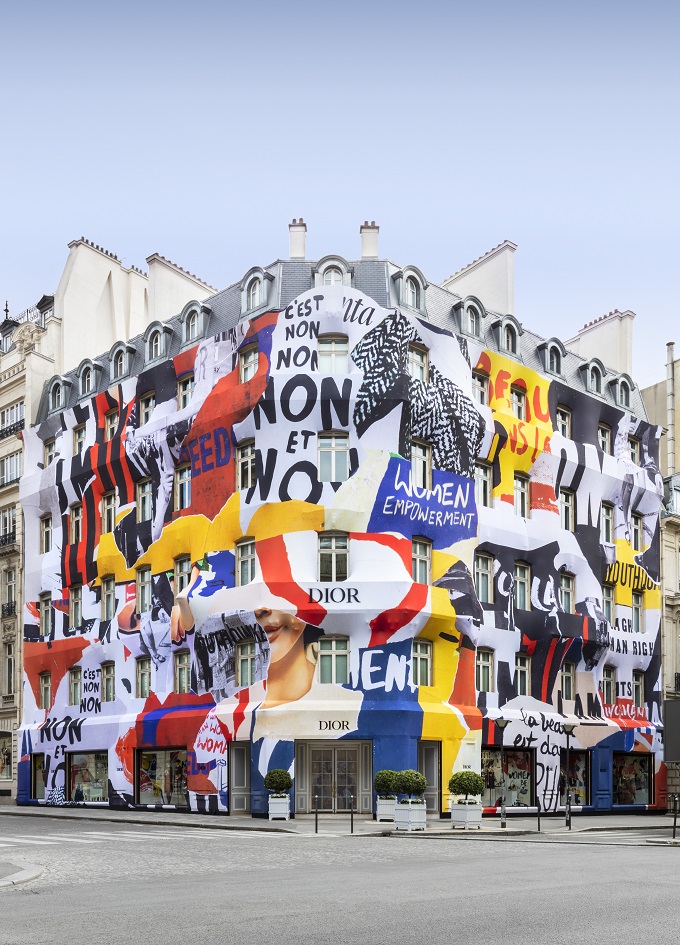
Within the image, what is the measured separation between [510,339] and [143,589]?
18.8 m

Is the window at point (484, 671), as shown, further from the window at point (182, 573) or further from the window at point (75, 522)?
the window at point (75, 522)

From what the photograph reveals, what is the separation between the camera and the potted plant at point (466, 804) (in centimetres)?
3753

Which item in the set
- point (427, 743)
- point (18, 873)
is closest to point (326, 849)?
point (18, 873)

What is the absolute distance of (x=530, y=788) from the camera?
49.7 metres

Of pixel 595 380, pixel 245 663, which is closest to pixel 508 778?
pixel 245 663

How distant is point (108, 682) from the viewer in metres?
52.9

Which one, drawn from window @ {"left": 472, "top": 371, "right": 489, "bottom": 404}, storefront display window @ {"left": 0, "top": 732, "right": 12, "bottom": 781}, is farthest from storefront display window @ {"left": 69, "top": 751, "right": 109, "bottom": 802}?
window @ {"left": 472, "top": 371, "right": 489, "bottom": 404}

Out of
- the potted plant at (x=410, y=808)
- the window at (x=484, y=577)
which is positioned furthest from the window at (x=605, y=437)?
the potted plant at (x=410, y=808)

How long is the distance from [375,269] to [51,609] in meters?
22.3

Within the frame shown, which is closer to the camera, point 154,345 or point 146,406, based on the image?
point 146,406

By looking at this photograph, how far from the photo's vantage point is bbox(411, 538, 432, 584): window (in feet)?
149

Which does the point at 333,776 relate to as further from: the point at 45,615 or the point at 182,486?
the point at 45,615

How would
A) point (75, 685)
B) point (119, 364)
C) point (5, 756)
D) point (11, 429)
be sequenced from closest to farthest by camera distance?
point (75, 685), point (119, 364), point (5, 756), point (11, 429)

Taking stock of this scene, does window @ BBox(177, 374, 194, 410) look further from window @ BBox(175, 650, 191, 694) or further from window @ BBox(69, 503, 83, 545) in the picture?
window @ BBox(175, 650, 191, 694)
